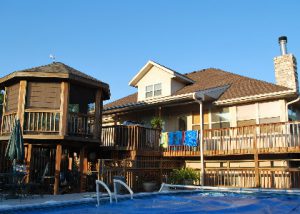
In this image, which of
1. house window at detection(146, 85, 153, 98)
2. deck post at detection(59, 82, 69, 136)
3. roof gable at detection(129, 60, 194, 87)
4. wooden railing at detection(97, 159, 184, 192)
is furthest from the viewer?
house window at detection(146, 85, 153, 98)

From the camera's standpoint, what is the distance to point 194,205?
37.9 feet

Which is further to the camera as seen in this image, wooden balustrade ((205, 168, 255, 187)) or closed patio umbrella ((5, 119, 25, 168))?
wooden balustrade ((205, 168, 255, 187))

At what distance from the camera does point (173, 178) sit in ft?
56.3

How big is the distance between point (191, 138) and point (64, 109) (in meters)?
6.80

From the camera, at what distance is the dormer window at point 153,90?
71.9 feet

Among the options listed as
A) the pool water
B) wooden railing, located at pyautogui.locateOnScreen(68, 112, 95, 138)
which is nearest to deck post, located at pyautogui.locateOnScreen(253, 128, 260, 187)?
the pool water

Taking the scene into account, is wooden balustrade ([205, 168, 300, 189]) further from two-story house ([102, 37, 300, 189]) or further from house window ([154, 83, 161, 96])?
house window ([154, 83, 161, 96])

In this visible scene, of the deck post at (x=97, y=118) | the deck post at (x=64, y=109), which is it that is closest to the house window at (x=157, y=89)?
the deck post at (x=97, y=118)

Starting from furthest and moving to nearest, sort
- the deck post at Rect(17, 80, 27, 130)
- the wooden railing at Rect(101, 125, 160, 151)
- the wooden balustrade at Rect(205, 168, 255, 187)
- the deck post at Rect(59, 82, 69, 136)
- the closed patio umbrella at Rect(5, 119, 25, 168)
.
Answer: the wooden railing at Rect(101, 125, 160, 151)
the wooden balustrade at Rect(205, 168, 255, 187)
the deck post at Rect(17, 80, 27, 130)
the deck post at Rect(59, 82, 69, 136)
the closed patio umbrella at Rect(5, 119, 25, 168)

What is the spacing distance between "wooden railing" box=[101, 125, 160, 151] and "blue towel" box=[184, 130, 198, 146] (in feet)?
4.99

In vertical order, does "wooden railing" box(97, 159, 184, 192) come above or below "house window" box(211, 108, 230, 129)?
below

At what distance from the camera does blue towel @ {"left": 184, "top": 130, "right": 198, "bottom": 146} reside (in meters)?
17.5

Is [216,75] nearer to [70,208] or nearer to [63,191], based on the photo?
[63,191]

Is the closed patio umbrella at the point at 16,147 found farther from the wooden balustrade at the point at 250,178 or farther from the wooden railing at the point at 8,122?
the wooden balustrade at the point at 250,178
